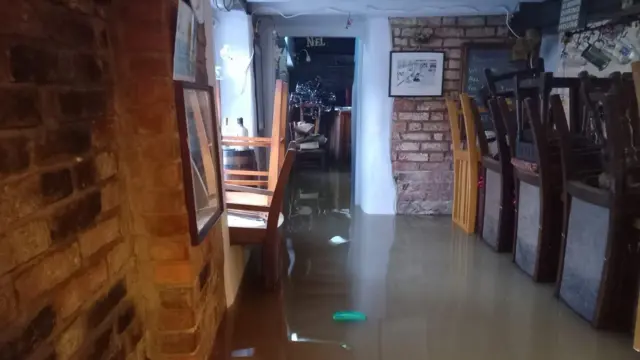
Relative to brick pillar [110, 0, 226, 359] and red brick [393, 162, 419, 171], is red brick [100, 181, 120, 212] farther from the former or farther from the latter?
red brick [393, 162, 419, 171]

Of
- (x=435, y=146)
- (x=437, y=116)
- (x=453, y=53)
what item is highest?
(x=453, y=53)

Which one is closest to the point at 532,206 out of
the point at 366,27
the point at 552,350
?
the point at 552,350

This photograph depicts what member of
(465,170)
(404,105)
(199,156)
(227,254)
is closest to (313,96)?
(404,105)

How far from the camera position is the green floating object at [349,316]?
2258 mm

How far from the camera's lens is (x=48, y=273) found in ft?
3.23

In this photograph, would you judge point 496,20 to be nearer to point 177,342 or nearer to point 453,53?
point 453,53

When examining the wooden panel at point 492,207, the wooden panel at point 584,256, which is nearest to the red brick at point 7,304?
the wooden panel at point 584,256

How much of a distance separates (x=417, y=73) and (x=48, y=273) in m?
3.67

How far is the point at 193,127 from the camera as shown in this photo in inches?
63.2

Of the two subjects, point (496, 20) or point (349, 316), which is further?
point (496, 20)

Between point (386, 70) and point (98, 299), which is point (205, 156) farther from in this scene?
point (386, 70)

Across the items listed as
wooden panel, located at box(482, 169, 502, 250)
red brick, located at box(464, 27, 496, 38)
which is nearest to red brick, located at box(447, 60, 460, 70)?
red brick, located at box(464, 27, 496, 38)

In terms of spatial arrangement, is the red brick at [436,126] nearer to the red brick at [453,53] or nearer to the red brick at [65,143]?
the red brick at [453,53]

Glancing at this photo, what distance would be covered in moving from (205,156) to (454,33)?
3.09 metres
